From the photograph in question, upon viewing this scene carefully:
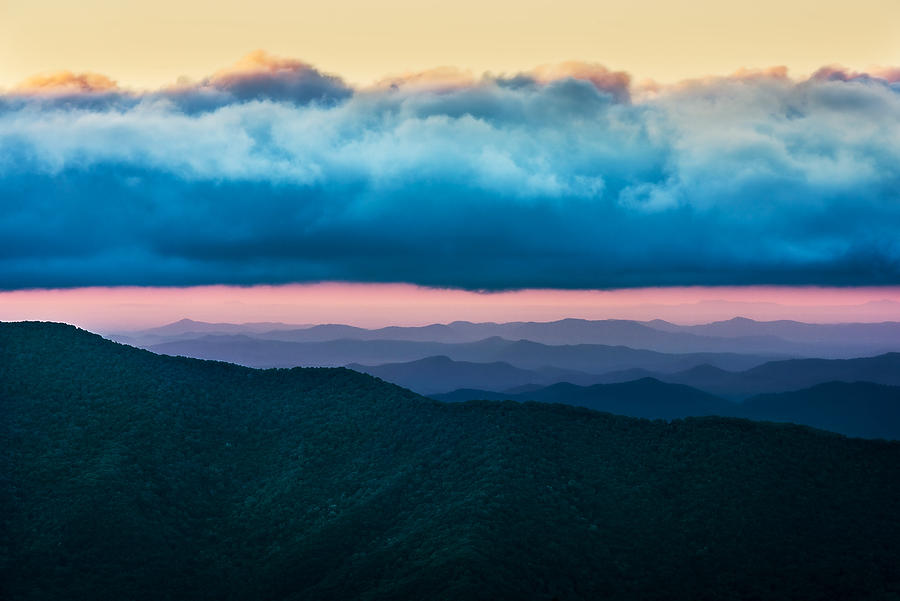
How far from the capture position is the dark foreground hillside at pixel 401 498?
76.0m

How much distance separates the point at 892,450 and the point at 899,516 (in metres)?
13.3

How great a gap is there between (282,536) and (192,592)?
11.1 meters

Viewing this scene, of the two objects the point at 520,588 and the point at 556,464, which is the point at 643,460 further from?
the point at 520,588

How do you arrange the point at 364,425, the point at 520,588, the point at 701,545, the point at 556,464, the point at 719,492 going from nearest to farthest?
the point at 520,588
the point at 701,545
the point at 719,492
the point at 556,464
the point at 364,425

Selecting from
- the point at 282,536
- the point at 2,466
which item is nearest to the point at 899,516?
the point at 282,536

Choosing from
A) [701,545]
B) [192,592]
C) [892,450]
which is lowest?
[192,592]

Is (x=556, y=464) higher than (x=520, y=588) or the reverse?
higher

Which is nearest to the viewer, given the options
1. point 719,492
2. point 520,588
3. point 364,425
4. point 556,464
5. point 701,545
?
point 520,588

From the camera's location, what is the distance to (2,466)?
96.0m

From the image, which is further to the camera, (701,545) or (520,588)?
(701,545)

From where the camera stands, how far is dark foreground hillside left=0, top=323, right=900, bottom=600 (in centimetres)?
7600

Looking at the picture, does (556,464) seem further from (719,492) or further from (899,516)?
(899,516)

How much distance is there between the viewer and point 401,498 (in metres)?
90.9

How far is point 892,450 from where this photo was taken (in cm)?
9581
